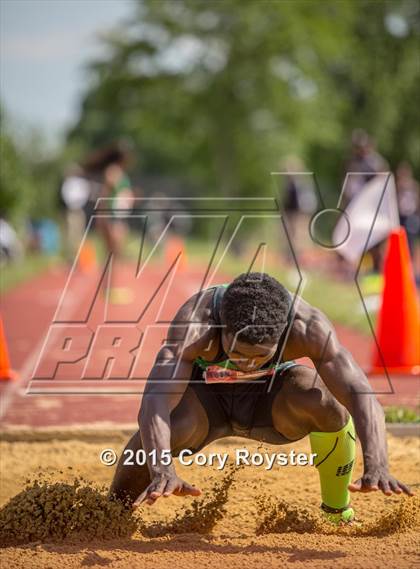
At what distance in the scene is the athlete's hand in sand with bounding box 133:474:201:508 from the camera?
3930 millimetres

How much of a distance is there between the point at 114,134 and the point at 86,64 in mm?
35164

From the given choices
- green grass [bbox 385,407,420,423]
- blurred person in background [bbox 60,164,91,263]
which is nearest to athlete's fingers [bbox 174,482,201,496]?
green grass [bbox 385,407,420,423]

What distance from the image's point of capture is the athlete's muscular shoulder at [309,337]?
440 cm

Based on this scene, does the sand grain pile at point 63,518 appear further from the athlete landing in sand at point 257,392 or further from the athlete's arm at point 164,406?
the athlete's arm at point 164,406

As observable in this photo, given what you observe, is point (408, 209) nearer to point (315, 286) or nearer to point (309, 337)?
point (315, 286)

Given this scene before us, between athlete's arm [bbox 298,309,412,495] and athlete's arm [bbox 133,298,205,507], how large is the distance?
1.82ft

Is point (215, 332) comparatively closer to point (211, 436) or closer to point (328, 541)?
point (211, 436)

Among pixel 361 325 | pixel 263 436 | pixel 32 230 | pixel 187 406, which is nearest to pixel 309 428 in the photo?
pixel 263 436

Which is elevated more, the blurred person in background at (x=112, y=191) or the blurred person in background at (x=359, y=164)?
the blurred person in background at (x=359, y=164)

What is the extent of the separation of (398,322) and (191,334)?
14.9ft

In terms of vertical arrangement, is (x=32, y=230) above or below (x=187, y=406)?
above

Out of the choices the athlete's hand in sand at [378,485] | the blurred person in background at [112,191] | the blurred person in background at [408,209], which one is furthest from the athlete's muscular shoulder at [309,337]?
the blurred person in background at [408,209]

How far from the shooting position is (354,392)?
4.30 meters

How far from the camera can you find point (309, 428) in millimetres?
4664
